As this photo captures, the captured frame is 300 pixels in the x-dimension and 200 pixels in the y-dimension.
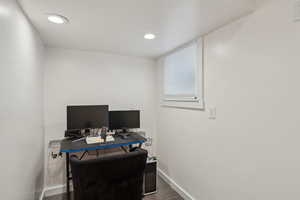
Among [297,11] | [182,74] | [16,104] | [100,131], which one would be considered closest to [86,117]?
[100,131]

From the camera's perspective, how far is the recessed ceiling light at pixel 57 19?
57.6 inches

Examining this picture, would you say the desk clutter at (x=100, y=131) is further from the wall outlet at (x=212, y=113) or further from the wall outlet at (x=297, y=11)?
the wall outlet at (x=297, y=11)

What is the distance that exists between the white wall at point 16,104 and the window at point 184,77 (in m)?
1.84

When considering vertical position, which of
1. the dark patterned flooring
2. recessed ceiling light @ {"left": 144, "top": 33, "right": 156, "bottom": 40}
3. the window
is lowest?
the dark patterned flooring

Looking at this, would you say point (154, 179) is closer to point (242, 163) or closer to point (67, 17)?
point (242, 163)

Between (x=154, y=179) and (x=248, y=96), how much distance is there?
70.0 inches

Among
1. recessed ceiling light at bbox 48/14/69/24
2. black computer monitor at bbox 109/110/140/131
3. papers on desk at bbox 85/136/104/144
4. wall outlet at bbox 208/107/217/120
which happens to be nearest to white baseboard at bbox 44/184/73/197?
papers on desk at bbox 85/136/104/144

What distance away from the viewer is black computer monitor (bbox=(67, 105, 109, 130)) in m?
2.27

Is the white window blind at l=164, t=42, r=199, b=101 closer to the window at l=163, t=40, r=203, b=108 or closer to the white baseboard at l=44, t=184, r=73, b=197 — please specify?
the window at l=163, t=40, r=203, b=108

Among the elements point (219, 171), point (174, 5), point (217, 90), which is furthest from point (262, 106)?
point (174, 5)

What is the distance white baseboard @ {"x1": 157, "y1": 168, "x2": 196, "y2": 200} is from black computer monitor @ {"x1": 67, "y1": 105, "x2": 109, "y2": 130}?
53.2 inches

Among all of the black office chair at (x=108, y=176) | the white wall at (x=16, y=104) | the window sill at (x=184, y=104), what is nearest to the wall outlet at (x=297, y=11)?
the window sill at (x=184, y=104)

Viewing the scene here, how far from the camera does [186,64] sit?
227 cm

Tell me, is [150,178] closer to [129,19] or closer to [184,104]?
[184,104]
